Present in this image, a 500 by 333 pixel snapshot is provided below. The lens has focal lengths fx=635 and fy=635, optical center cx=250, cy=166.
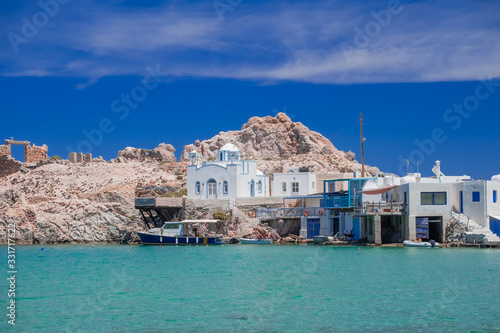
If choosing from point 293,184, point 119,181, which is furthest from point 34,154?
point 293,184

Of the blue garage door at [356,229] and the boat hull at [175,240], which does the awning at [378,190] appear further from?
the boat hull at [175,240]

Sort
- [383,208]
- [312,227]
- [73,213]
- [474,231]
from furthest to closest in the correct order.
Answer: [73,213]
[312,227]
[383,208]
[474,231]

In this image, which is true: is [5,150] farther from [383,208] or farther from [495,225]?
[495,225]

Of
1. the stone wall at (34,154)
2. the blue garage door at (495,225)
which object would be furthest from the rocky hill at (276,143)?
the blue garage door at (495,225)

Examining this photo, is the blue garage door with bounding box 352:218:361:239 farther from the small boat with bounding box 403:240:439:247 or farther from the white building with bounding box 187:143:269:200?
the white building with bounding box 187:143:269:200

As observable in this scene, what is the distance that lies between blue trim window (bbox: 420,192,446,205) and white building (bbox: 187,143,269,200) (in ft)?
79.4

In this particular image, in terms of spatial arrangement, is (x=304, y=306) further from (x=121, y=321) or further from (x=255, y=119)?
(x=255, y=119)

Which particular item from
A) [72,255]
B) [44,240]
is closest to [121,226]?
[44,240]

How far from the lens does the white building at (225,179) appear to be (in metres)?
70.8

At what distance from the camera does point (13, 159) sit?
89.4 metres

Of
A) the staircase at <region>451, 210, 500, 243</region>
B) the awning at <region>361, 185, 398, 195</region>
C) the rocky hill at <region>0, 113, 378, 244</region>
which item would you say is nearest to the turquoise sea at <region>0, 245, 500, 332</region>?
the staircase at <region>451, 210, 500, 243</region>

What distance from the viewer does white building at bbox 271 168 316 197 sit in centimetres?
7381

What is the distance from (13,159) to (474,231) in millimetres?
65124

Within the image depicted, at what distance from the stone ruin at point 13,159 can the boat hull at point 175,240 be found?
A: 120 feet
